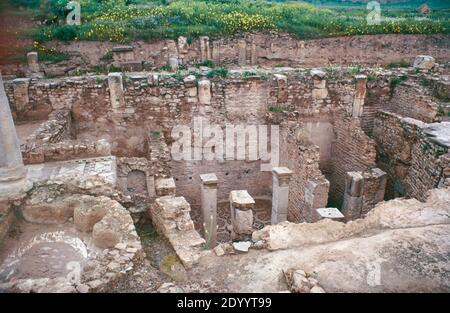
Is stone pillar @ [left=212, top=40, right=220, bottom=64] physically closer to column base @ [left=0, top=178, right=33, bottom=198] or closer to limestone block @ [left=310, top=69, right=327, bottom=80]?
limestone block @ [left=310, top=69, right=327, bottom=80]

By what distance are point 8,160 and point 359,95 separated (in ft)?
29.3

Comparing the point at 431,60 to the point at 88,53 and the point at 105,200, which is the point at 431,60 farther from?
the point at 88,53

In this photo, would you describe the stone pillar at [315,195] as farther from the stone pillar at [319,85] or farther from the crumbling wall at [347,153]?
the stone pillar at [319,85]

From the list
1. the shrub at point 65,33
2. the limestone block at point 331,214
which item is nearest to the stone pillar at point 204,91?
the limestone block at point 331,214

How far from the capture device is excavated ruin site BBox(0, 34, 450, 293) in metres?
4.38

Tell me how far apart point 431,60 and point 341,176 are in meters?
5.95

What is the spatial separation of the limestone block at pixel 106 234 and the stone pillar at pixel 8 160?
1.59 metres

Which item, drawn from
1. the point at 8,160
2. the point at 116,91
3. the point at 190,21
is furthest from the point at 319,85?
the point at 190,21

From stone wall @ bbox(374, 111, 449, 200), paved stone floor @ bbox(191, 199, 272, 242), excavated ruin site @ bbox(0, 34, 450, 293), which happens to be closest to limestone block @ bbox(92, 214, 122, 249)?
excavated ruin site @ bbox(0, 34, 450, 293)

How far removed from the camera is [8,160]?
18.4 feet

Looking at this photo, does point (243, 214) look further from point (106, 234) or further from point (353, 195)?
point (353, 195)

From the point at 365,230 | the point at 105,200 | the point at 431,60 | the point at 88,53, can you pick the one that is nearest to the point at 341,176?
the point at 365,230

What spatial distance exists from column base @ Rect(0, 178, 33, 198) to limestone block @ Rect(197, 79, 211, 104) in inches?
199

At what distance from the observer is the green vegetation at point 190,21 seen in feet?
56.1
